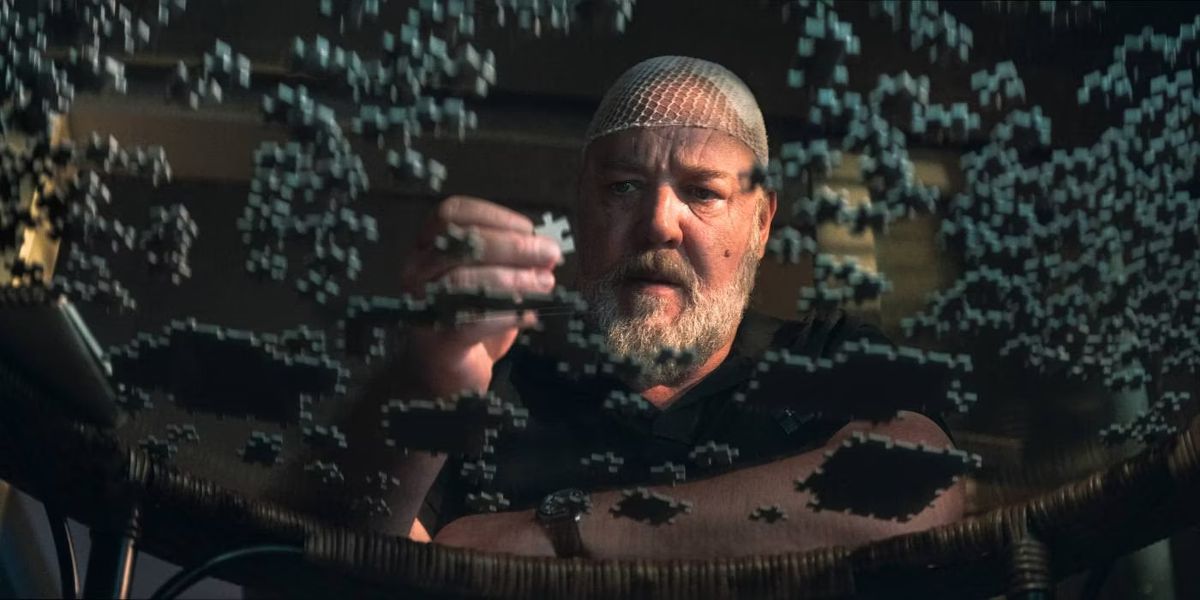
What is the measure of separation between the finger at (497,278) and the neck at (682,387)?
7 centimetres

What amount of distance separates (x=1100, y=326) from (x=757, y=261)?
12 centimetres

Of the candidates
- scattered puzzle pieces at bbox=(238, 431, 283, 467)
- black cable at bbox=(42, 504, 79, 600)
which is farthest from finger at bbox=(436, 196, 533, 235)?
black cable at bbox=(42, 504, 79, 600)

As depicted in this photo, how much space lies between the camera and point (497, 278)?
355mm

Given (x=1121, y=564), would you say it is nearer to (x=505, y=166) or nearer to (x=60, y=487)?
(x=505, y=166)

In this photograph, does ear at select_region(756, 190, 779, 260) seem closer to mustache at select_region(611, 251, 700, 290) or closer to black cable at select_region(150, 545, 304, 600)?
mustache at select_region(611, 251, 700, 290)

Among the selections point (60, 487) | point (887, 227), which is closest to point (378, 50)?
point (887, 227)

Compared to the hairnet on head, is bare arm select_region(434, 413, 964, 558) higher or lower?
lower

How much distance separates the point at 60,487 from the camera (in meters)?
0.51

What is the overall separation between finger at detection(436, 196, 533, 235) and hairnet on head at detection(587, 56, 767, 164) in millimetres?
34

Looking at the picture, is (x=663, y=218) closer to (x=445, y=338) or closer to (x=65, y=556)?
(x=445, y=338)

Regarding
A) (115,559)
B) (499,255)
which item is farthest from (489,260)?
(115,559)

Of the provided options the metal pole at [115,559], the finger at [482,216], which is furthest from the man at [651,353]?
the metal pole at [115,559]

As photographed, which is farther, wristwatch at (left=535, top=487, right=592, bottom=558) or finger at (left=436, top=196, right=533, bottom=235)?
wristwatch at (left=535, top=487, right=592, bottom=558)

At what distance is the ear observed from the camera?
1.18 feet
